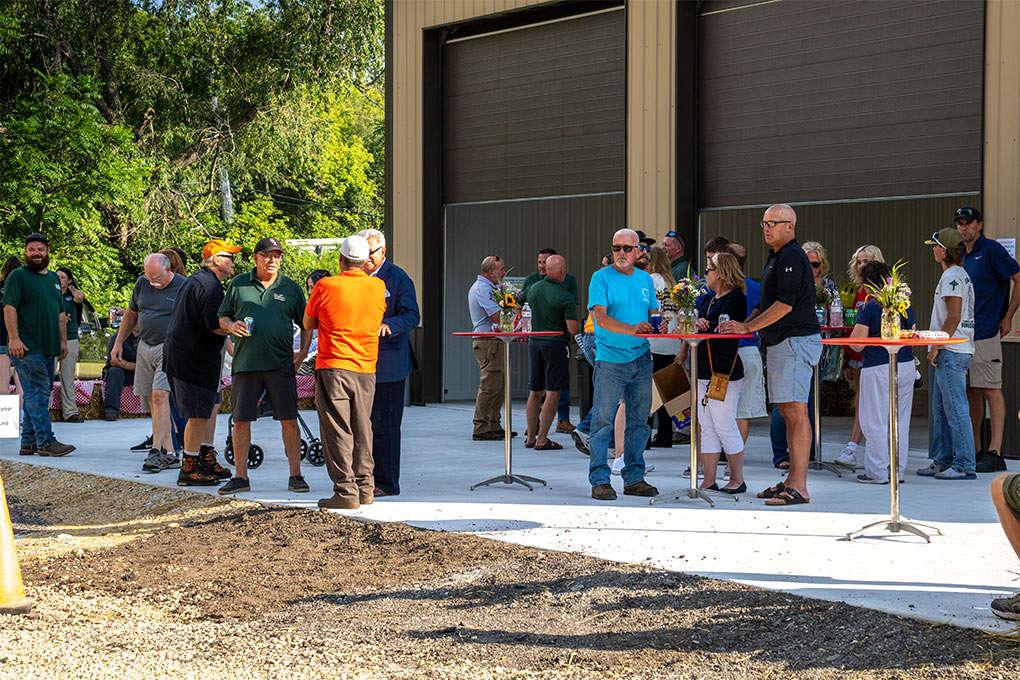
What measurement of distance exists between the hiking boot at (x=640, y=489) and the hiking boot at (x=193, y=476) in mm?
3129

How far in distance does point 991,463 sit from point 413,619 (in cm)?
620

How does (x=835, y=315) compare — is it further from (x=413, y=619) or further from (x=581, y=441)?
(x=413, y=619)

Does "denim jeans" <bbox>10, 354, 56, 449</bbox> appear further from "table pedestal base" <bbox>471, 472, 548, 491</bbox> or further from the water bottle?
the water bottle

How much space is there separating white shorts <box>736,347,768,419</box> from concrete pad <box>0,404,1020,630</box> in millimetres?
600

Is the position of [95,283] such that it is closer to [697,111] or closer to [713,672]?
[697,111]

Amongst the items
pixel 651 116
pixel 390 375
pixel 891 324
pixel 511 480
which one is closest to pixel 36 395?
→ pixel 390 375

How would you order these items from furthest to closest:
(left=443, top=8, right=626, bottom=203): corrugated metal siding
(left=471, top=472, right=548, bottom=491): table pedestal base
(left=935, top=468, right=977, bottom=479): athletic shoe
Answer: (left=443, top=8, right=626, bottom=203): corrugated metal siding
(left=935, top=468, right=977, bottom=479): athletic shoe
(left=471, top=472, right=548, bottom=491): table pedestal base

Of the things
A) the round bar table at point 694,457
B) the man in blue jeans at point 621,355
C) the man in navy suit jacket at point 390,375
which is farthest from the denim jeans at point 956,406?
the man in navy suit jacket at point 390,375

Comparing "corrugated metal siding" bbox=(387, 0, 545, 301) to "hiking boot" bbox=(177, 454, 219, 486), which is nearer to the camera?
"hiking boot" bbox=(177, 454, 219, 486)

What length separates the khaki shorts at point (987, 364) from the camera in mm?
10023

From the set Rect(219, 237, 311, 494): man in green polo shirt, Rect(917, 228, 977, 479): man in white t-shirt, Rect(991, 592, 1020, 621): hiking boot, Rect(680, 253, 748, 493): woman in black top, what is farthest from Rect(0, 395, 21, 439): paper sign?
Rect(917, 228, 977, 479): man in white t-shirt

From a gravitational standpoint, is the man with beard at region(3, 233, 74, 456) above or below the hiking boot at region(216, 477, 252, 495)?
above

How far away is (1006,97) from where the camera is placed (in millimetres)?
11000

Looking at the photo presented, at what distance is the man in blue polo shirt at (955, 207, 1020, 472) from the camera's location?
9.85m
